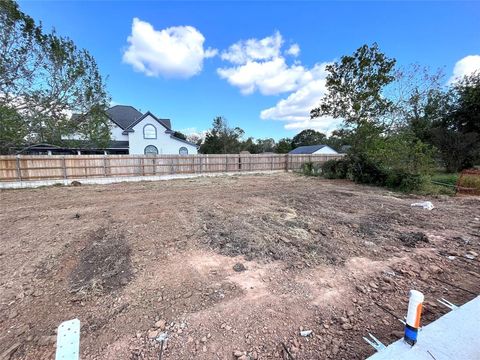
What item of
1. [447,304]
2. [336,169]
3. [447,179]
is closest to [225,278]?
[447,304]

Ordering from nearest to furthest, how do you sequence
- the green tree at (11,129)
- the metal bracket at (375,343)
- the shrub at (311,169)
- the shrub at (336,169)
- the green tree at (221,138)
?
the metal bracket at (375,343) < the green tree at (11,129) < the shrub at (336,169) < the shrub at (311,169) < the green tree at (221,138)

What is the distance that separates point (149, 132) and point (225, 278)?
20.3 metres

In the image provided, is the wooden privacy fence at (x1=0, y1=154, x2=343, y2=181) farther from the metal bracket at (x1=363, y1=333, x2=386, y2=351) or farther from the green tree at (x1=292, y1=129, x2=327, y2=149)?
the green tree at (x1=292, y1=129, x2=327, y2=149)

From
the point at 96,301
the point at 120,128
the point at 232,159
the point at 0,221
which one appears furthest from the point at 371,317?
the point at 120,128

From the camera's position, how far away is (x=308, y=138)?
178 ft

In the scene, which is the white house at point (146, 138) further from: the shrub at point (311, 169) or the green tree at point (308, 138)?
the green tree at point (308, 138)

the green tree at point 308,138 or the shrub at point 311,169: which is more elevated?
the green tree at point 308,138

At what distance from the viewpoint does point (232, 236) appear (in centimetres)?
403

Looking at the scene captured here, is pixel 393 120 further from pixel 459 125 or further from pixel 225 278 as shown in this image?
pixel 225 278

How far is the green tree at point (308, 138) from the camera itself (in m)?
52.3

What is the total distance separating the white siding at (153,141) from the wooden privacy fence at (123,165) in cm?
798

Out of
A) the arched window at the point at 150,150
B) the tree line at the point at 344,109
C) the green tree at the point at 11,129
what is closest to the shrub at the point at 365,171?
the tree line at the point at 344,109

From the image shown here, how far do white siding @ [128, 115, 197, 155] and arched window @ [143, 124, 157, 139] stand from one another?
24 centimetres

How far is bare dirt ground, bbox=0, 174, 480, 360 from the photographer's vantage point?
6.16ft
